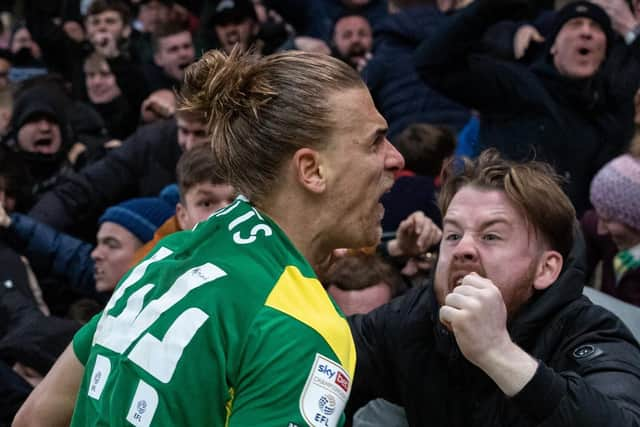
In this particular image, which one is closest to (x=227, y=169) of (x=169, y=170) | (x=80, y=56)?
(x=169, y=170)

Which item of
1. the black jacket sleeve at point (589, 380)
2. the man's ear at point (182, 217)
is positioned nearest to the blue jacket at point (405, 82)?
the man's ear at point (182, 217)

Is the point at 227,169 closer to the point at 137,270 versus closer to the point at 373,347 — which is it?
the point at 137,270

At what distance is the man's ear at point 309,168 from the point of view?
2.53 m

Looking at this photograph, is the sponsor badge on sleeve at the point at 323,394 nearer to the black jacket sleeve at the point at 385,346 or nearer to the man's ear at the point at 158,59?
the black jacket sleeve at the point at 385,346

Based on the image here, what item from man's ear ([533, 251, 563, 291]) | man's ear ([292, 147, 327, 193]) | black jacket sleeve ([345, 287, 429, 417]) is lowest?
black jacket sleeve ([345, 287, 429, 417])

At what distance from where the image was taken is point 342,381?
2334 millimetres

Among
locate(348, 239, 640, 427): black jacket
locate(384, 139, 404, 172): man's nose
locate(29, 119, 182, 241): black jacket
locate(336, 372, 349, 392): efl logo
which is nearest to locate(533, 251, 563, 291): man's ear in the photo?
locate(348, 239, 640, 427): black jacket

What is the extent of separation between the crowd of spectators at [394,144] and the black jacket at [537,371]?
1.20m

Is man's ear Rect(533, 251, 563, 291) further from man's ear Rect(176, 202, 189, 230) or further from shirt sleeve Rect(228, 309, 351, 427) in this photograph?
man's ear Rect(176, 202, 189, 230)

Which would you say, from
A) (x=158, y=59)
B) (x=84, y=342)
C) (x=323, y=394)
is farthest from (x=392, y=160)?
(x=158, y=59)

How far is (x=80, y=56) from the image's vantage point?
1078 cm

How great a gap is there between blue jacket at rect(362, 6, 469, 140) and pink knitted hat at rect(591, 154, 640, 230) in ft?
6.33

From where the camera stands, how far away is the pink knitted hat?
4.84 m

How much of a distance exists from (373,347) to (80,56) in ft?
26.0
